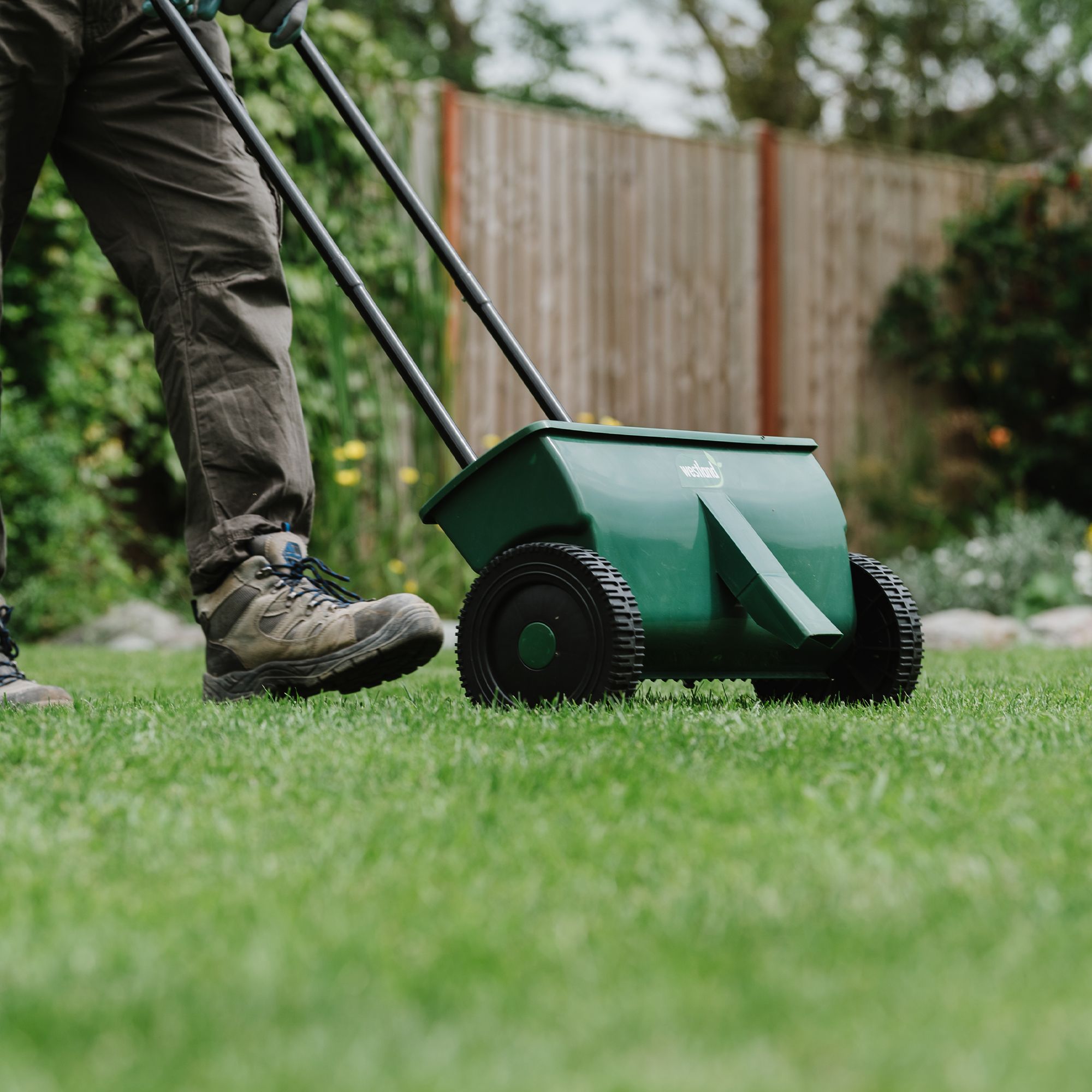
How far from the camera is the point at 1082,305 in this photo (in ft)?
24.2

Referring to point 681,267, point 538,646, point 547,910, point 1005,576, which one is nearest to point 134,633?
point 538,646

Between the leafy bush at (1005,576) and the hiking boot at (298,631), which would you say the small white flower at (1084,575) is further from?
the hiking boot at (298,631)

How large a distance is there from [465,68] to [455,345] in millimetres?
8383

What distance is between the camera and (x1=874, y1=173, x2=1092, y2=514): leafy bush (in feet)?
23.7

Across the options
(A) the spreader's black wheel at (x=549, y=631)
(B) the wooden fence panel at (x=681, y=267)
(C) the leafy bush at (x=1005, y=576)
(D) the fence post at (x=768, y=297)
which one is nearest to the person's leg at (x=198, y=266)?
(A) the spreader's black wheel at (x=549, y=631)

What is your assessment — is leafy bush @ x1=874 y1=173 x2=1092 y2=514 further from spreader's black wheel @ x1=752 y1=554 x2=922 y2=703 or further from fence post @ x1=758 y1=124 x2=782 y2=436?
spreader's black wheel @ x1=752 y1=554 x2=922 y2=703

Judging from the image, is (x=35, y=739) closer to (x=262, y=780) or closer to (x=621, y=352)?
(x=262, y=780)

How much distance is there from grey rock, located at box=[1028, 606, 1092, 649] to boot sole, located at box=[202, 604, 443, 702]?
2970mm

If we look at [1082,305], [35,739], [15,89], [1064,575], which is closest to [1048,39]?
[1082,305]

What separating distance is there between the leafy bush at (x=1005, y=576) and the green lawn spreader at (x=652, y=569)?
3.67 meters

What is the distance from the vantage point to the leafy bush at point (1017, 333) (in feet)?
23.7

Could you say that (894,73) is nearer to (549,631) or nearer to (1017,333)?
(1017,333)

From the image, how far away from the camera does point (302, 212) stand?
236 cm

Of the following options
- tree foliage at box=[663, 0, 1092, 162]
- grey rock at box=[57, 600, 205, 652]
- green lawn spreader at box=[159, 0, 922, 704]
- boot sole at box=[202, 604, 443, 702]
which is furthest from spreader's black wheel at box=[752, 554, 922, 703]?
tree foliage at box=[663, 0, 1092, 162]
